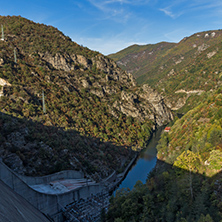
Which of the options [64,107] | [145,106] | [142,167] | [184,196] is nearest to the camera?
[184,196]

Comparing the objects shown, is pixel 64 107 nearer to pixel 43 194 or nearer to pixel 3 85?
pixel 3 85

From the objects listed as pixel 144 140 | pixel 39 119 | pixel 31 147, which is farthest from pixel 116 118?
pixel 31 147

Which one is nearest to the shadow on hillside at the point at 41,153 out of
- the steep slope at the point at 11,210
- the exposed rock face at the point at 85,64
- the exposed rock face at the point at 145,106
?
the steep slope at the point at 11,210

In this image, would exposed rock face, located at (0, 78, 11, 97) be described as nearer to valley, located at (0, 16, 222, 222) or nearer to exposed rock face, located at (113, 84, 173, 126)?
valley, located at (0, 16, 222, 222)

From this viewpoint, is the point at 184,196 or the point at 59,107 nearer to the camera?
the point at 184,196

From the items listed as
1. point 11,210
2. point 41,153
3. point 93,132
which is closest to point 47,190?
point 41,153

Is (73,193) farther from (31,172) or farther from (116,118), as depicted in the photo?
(116,118)

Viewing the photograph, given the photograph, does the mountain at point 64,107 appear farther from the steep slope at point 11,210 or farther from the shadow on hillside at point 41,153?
the steep slope at point 11,210

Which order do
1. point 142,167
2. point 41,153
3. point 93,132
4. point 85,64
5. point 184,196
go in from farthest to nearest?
point 85,64
point 93,132
point 142,167
point 41,153
point 184,196

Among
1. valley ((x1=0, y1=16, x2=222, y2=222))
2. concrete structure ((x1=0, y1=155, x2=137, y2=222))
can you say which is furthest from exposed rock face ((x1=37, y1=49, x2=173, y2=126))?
concrete structure ((x1=0, y1=155, x2=137, y2=222))
